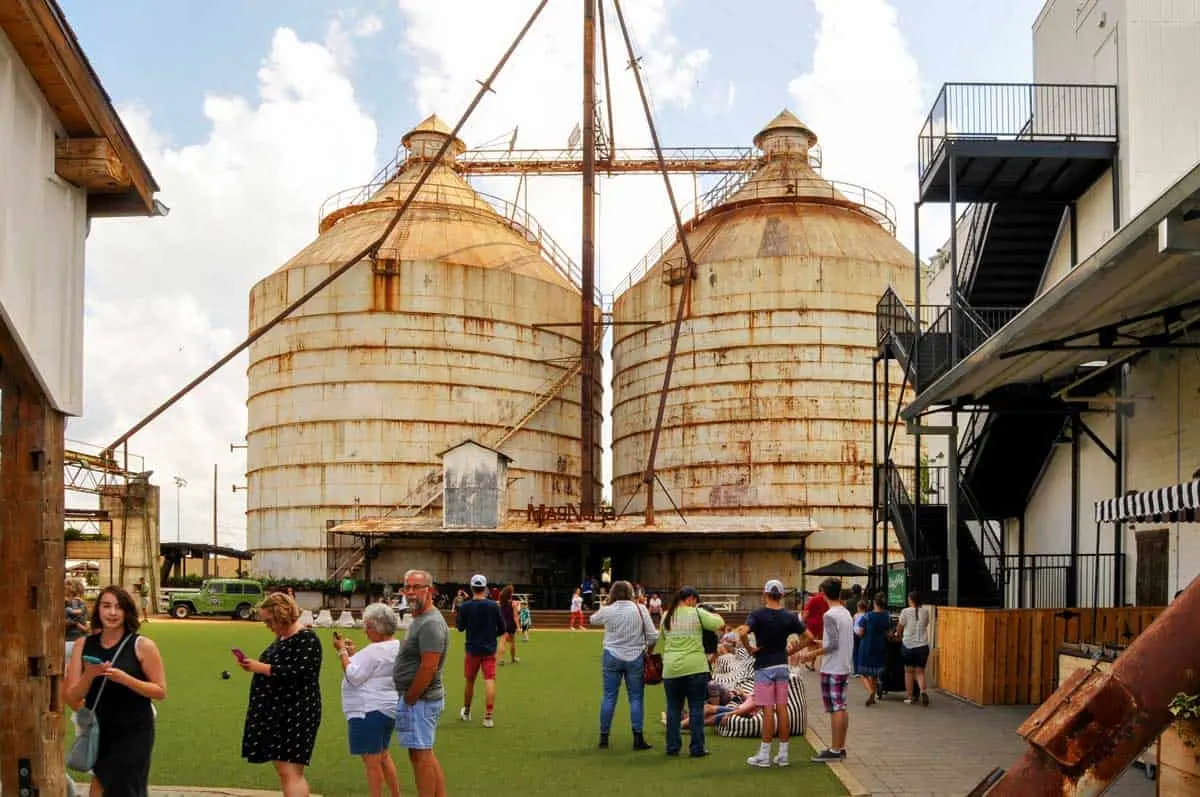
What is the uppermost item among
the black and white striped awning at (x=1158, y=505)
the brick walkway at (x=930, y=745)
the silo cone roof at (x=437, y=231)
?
the silo cone roof at (x=437, y=231)

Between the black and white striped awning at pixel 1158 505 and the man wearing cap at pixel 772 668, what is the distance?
136 inches

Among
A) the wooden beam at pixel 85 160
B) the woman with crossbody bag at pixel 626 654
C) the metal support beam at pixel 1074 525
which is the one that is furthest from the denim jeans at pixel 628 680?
the metal support beam at pixel 1074 525

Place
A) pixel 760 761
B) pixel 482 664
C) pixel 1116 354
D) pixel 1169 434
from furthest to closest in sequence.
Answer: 1. pixel 1169 434
2. pixel 1116 354
3. pixel 482 664
4. pixel 760 761

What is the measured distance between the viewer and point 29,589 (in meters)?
8.45

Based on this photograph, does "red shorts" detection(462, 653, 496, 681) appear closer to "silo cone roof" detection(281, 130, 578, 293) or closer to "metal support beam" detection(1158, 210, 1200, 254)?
"metal support beam" detection(1158, 210, 1200, 254)

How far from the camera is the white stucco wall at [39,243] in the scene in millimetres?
8000

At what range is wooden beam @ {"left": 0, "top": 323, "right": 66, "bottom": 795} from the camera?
27.5 feet

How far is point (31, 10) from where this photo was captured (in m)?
7.91

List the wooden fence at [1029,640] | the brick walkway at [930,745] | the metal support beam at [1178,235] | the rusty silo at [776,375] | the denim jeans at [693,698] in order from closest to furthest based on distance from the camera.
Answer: the metal support beam at [1178,235], the brick walkway at [930,745], the denim jeans at [693,698], the wooden fence at [1029,640], the rusty silo at [776,375]

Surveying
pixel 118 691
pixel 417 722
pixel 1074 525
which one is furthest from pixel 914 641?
pixel 118 691

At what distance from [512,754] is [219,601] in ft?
118

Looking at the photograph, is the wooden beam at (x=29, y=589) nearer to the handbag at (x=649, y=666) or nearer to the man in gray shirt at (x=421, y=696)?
the man in gray shirt at (x=421, y=696)

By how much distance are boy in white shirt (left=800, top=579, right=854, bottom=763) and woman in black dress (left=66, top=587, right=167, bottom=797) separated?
6.25m

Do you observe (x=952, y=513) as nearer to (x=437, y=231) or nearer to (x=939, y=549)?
(x=939, y=549)
